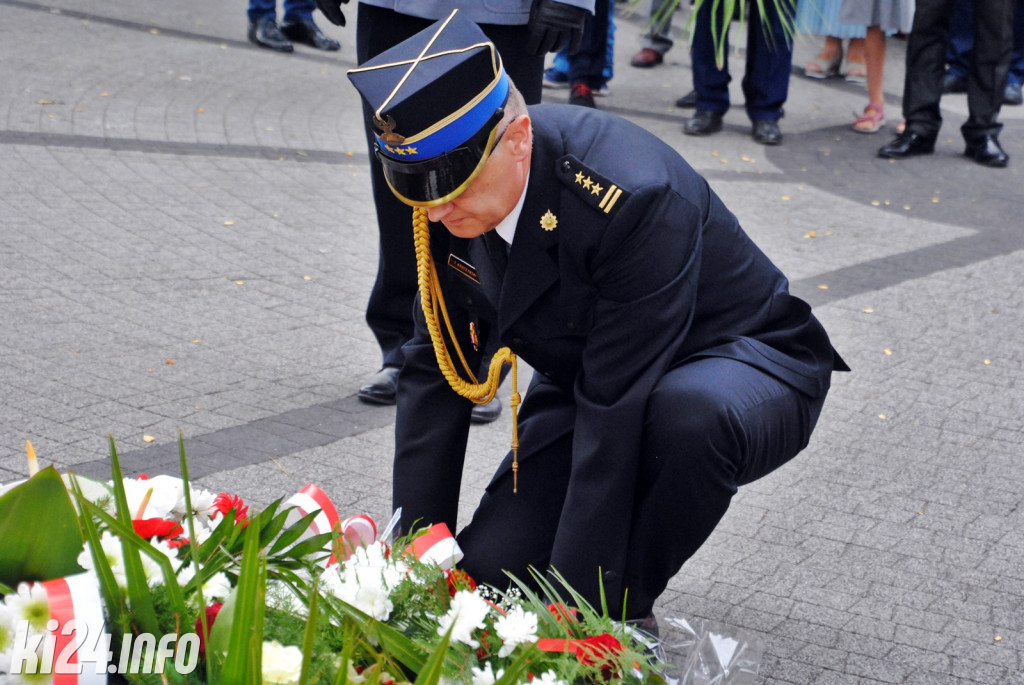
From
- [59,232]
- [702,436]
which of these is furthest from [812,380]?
[59,232]

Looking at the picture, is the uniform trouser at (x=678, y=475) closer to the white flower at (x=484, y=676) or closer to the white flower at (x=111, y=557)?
the white flower at (x=484, y=676)

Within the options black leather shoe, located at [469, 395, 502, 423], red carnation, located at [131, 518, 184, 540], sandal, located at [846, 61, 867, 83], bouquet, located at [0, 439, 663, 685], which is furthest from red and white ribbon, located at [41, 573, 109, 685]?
sandal, located at [846, 61, 867, 83]

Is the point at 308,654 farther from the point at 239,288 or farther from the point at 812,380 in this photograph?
the point at 239,288

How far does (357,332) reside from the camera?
4.23m

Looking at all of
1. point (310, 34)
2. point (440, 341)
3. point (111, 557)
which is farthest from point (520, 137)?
point (310, 34)

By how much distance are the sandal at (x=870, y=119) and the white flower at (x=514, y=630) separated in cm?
728

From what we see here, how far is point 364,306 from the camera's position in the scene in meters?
4.48

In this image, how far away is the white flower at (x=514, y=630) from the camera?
137 centimetres

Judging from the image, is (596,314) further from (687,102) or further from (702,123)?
(687,102)

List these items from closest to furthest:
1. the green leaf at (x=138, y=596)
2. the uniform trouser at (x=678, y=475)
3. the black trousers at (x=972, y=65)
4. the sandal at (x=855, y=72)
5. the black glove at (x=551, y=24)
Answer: the green leaf at (x=138, y=596) → the uniform trouser at (x=678, y=475) → the black glove at (x=551, y=24) → the black trousers at (x=972, y=65) → the sandal at (x=855, y=72)

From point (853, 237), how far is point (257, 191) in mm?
2916

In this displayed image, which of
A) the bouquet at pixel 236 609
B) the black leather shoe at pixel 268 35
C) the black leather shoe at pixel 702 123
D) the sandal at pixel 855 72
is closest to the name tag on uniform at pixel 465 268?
the bouquet at pixel 236 609

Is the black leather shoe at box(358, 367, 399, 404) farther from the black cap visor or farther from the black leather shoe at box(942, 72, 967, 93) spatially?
the black leather shoe at box(942, 72, 967, 93)

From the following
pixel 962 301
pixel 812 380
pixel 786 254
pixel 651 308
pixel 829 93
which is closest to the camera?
pixel 651 308
